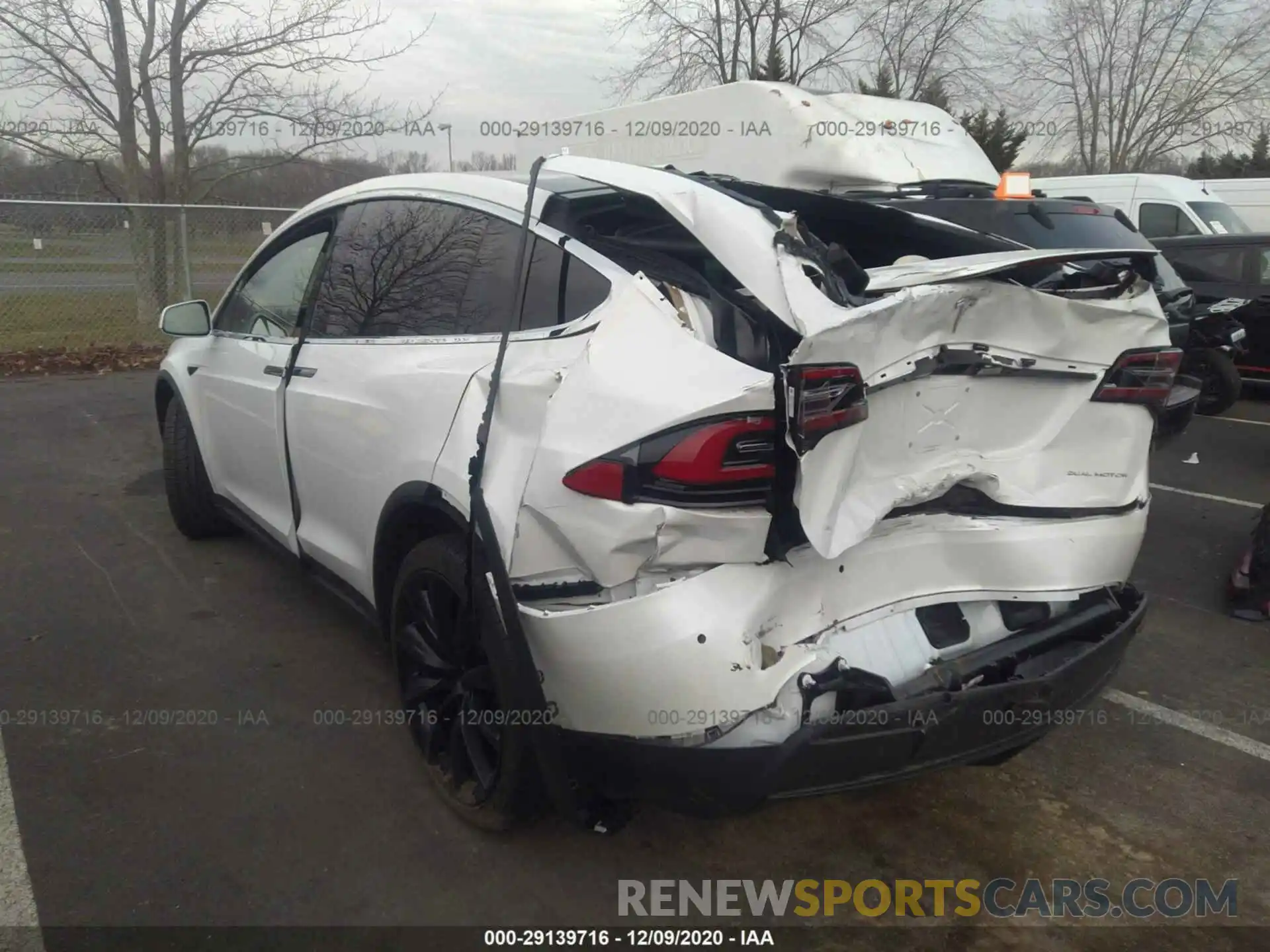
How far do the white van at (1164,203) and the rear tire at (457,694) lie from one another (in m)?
12.3

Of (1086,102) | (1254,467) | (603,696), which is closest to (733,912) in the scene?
(603,696)

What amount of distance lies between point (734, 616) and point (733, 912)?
38.9 inches

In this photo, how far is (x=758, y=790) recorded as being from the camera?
204 cm

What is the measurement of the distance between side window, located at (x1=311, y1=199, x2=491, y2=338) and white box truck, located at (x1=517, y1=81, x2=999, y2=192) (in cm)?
436

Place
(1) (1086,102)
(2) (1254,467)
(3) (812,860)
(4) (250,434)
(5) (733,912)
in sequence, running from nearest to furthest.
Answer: (5) (733,912) → (3) (812,860) → (4) (250,434) → (2) (1254,467) → (1) (1086,102)

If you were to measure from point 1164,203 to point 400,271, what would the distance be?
42.7ft

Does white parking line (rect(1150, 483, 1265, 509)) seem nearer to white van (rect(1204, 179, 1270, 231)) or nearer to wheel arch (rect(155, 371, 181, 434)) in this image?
wheel arch (rect(155, 371, 181, 434))

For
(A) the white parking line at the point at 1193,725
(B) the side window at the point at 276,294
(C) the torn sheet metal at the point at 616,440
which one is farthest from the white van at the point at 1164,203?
(C) the torn sheet metal at the point at 616,440

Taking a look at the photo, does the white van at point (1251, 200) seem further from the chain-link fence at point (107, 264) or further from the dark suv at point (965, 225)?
the chain-link fence at point (107, 264)

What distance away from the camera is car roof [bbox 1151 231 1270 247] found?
992 cm

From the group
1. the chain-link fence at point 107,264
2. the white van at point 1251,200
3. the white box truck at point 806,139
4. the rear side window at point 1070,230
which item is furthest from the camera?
the white van at point 1251,200

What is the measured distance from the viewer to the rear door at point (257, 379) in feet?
12.1

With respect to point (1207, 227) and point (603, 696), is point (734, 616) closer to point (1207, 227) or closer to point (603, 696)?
point (603, 696)

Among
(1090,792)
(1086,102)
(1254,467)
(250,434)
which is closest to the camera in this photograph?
(1090,792)
